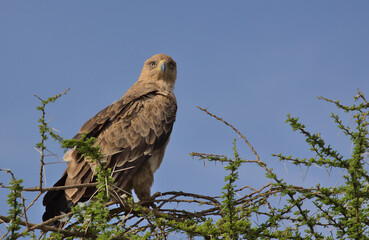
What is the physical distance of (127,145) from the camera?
18.6ft

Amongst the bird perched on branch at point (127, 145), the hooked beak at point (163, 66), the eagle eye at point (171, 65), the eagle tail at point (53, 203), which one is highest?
the eagle eye at point (171, 65)

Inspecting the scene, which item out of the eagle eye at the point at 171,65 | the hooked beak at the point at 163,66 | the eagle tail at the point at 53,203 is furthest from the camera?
the eagle eye at the point at 171,65

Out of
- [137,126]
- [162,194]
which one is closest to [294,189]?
[162,194]

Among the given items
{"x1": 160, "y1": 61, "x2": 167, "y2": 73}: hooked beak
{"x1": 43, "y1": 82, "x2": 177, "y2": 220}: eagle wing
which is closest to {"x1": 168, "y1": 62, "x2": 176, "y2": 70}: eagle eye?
{"x1": 160, "y1": 61, "x2": 167, "y2": 73}: hooked beak

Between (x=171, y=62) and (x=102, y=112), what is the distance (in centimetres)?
246

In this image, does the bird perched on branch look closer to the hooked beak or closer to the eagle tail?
the eagle tail

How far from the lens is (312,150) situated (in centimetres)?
389

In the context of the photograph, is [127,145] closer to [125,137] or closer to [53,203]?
[125,137]

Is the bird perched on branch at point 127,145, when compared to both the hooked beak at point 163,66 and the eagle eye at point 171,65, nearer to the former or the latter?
the hooked beak at point 163,66

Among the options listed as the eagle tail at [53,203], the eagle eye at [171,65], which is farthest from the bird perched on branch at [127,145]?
the eagle eye at [171,65]

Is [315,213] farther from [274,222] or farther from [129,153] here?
[129,153]

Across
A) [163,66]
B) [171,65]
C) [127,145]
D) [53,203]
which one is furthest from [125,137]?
[171,65]

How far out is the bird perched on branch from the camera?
525 centimetres

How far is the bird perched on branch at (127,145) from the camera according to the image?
17.2 feet
